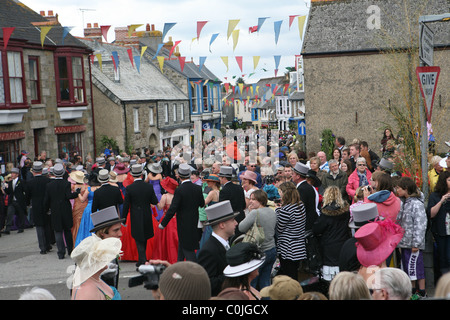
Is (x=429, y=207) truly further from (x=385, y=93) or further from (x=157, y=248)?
(x=385, y=93)

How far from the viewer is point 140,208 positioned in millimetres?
9523

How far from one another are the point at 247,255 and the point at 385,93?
18356mm

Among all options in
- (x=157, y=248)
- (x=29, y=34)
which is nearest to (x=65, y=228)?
(x=157, y=248)

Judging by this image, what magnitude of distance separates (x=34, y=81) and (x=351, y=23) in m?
13.5

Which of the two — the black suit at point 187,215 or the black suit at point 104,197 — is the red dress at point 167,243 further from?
the black suit at point 187,215

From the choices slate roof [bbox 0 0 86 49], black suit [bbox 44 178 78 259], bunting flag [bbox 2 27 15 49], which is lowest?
black suit [bbox 44 178 78 259]

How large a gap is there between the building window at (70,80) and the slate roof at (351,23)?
10.6m

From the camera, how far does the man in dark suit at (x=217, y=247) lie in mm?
4988

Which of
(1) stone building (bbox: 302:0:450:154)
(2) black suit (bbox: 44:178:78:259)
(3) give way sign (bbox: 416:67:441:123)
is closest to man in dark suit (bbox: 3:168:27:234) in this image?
(2) black suit (bbox: 44:178:78:259)

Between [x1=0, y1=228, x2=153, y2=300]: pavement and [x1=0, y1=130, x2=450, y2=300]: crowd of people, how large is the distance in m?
0.37

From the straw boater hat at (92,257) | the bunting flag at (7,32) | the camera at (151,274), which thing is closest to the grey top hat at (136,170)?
the straw boater hat at (92,257)

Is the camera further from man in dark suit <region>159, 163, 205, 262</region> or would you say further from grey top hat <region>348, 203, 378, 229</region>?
man in dark suit <region>159, 163, 205, 262</region>

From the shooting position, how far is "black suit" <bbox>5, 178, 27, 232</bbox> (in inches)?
548

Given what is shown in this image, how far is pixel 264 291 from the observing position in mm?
4125
